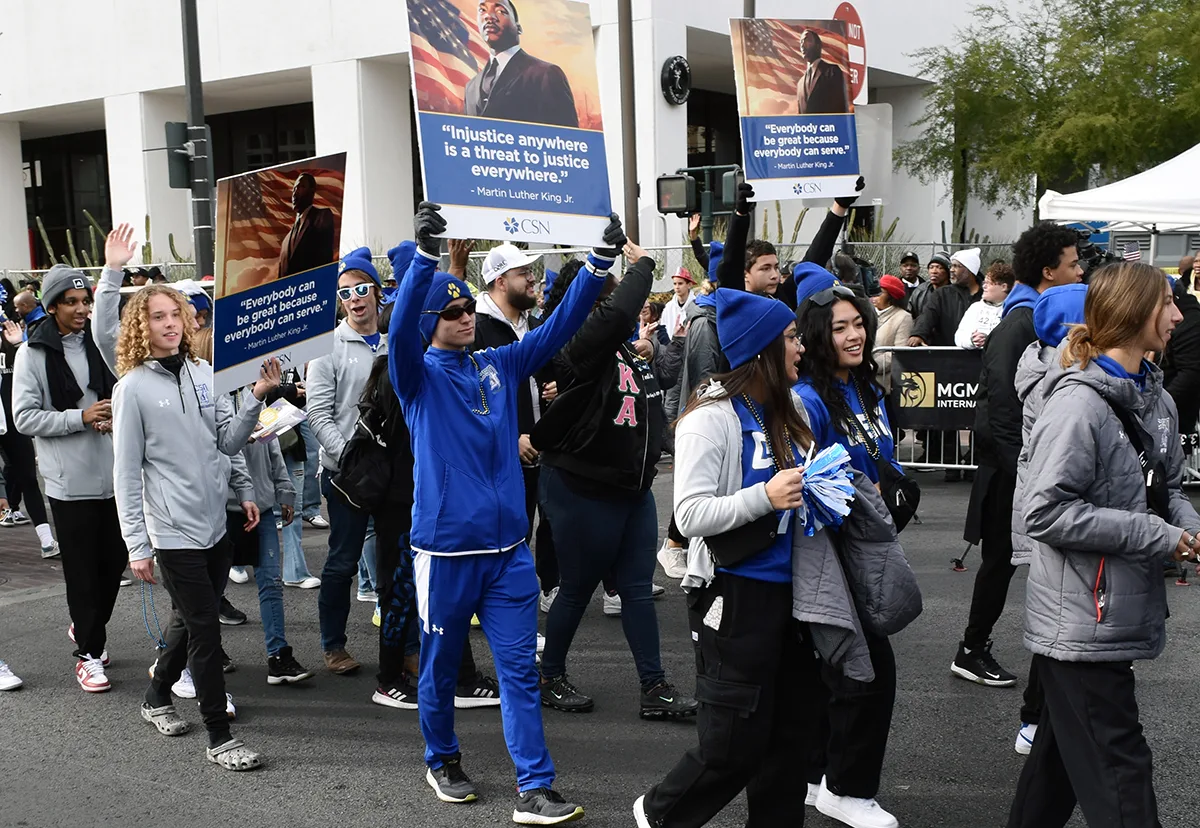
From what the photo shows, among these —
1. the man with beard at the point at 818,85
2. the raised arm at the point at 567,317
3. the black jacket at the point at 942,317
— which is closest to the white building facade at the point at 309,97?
the black jacket at the point at 942,317

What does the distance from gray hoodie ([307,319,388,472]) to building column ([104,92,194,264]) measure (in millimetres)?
24276

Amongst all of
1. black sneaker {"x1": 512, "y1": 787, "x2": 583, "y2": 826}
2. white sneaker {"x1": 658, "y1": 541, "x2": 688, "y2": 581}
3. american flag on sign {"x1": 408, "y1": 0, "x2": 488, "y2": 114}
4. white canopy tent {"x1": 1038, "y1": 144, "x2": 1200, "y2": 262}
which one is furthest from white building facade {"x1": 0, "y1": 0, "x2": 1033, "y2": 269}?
white sneaker {"x1": 658, "y1": 541, "x2": 688, "y2": 581}

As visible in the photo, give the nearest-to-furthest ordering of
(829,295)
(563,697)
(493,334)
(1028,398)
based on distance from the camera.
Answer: (1028,398)
(829,295)
(563,697)
(493,334)

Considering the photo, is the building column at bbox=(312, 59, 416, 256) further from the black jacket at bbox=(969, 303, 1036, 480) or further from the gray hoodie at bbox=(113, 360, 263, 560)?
the black jacket at bbox=(969, 303, 1036, 480)

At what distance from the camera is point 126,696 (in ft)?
20.6

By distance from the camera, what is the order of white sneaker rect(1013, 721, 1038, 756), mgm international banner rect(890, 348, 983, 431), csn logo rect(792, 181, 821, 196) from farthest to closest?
mgm international banner rect(890, 348, 983, 431)
csn logo rect(792, 181, 821, 196)
white sneaker rect(1013, 721, 1038, 756)

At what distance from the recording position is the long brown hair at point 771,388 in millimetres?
3846

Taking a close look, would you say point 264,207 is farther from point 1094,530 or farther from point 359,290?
point 1094,530

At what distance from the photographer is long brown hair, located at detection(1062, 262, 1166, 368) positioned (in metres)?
3.66

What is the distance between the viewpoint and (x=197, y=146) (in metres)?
14.2

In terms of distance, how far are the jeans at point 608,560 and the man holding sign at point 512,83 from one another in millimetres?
1593

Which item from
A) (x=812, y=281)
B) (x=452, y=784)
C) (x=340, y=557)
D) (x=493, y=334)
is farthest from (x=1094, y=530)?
A: (x=340, y=557)

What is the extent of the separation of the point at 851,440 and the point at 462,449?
140cm

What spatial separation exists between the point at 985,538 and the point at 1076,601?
2134 mm
